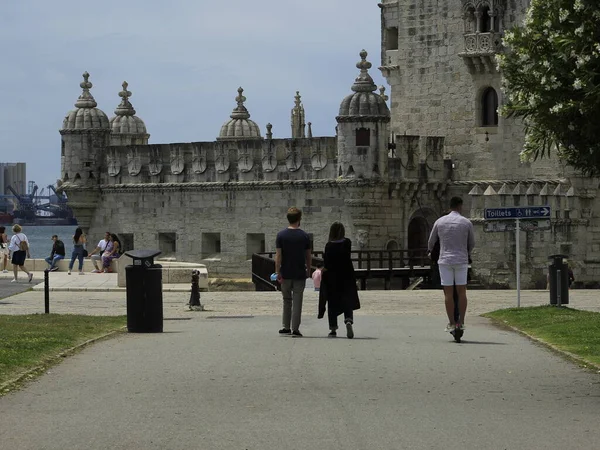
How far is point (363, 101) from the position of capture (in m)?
53.0

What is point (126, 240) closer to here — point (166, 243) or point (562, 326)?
point (166, 243)

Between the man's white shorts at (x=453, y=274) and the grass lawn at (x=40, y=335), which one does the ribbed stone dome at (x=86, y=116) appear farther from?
the man's white shorts at (x=453, y=274)

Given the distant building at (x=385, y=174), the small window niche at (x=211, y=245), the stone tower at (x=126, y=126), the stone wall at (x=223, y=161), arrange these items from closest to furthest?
the distant building at (x=385, y=174) → the stone wall at (x=223, y=161) → the small window niche at (x=211, y=245) → the stone tower at (x=126, y=126)

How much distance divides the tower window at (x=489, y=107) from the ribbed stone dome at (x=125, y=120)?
59.3ft

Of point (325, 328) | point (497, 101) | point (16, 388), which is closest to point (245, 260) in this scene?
point (497, 101)

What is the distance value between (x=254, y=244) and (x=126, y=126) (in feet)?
39.8

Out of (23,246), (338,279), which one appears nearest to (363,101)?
(23,246)

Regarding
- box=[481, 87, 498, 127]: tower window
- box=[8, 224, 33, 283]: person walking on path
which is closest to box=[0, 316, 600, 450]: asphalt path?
box=[8, 224, 33, 283]: person walking on path

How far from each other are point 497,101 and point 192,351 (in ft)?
124

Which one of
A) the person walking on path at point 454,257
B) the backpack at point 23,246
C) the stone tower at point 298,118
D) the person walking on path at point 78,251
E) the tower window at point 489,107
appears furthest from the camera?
the stone tower at point 298,118

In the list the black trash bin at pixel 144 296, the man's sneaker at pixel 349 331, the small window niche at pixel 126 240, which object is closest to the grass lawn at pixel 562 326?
the man's sneaker at pixel 349 331

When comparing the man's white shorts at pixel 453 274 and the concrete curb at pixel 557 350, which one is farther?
the man's white shorts at pixel 453 274

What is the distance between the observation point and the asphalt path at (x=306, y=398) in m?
12.0

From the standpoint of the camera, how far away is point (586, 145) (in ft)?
67.2
